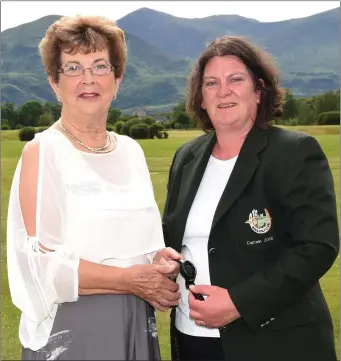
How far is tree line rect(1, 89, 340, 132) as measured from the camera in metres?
2.93

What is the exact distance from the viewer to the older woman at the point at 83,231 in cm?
167

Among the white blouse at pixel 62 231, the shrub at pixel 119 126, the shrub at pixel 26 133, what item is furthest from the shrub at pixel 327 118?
the white blouse at pixel 62 231

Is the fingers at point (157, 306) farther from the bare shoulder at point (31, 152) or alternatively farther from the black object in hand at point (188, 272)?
the bare shoulder at point (31, 152)

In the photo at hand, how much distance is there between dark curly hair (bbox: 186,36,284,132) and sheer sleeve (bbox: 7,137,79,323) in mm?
685

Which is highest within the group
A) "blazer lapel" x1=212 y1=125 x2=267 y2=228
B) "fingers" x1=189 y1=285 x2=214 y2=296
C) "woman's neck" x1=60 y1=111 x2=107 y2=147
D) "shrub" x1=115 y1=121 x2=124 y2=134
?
"woman's neck" x1=60 y1=111 x2=107 y2=147

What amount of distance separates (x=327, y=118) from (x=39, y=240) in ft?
10.4

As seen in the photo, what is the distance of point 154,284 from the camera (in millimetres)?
1784

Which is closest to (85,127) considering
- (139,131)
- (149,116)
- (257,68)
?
(257,68)

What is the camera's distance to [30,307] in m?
1.69

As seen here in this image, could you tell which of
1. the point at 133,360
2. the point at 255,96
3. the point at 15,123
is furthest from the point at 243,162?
the point at 15,123

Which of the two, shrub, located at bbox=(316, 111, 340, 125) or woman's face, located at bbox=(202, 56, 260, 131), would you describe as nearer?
woman's face, located at bbox=(202, 56, 260, 131)

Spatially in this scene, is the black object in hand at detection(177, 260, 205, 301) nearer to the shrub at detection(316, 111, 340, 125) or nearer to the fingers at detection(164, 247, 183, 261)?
the fingers at detection(164, 247, 183, 261)

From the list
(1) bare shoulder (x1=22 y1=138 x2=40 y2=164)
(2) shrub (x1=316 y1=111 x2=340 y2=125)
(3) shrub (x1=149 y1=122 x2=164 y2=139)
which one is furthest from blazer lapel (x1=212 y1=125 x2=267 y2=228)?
(2) shrub (x1=316 y1=111 x2=340 y2=125)

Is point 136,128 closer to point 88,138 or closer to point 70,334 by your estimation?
point 88,138
